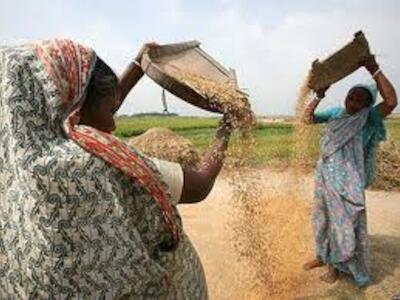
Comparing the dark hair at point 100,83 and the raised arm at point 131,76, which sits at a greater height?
the dark hair at point 100,83

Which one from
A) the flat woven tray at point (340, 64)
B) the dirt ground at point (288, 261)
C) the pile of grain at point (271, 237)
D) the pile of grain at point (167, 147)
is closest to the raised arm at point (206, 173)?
the pile of grain at point (271, 237)

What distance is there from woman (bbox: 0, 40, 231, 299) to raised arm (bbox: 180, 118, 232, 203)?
0.73ft

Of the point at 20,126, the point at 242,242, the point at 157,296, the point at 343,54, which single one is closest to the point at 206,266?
the point at 242,242

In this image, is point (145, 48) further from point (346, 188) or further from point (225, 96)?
point (346, 188)

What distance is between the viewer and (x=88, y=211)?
2.19m

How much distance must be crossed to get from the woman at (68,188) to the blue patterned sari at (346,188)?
3956mm

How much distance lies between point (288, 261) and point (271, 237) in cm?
28

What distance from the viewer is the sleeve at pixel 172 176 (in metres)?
2.44

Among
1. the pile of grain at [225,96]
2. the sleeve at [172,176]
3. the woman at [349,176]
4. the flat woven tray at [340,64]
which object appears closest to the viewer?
the sleeve at [172,176]

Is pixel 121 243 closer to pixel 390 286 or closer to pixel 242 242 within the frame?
pixel 242 242

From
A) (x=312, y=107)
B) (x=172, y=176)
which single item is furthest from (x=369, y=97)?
(x=172, y=176)

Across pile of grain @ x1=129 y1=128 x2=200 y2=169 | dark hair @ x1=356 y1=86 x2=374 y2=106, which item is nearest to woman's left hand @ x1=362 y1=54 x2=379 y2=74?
dark hair @ x1=356 y1=86 x2=374 y2=106

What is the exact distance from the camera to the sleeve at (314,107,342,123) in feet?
21.0

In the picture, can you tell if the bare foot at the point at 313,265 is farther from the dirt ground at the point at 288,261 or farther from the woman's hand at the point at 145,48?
the woman's hand at the point at 145,48
